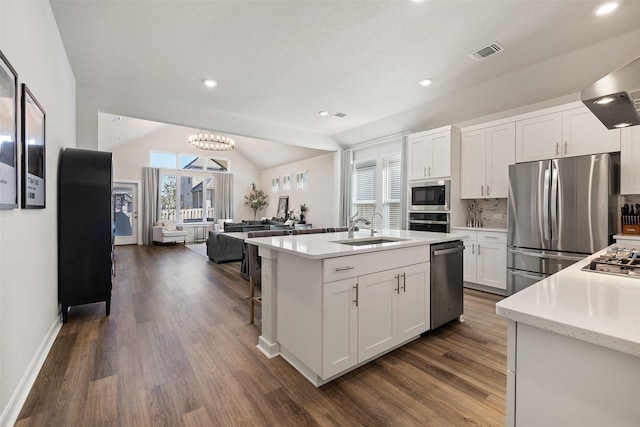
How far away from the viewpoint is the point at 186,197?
10133 millimetres

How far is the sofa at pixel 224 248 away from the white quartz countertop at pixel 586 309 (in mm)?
5597

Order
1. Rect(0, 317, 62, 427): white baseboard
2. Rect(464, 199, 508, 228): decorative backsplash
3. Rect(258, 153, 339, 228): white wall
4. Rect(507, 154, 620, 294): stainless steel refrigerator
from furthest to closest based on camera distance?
Rect(258, 153, 339, 228): white wall, Rect(464, 199, 508, 228): decorative backsplash, Rect(507, 154, 620, 294): stainless steel refrigerator, Rect(0, 317, 62, 427): white baseboard

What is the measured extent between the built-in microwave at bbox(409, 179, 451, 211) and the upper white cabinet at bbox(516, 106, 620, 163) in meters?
1.02

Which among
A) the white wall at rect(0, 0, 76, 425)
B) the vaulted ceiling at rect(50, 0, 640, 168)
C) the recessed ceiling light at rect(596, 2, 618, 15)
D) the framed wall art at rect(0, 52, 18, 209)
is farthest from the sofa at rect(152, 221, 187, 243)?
the recessed ceiling light at rect(596, 2, 618, 15)

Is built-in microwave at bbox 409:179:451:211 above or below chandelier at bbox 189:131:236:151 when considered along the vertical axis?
below

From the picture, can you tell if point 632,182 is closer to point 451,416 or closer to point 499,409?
point 499,409

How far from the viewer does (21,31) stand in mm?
1748

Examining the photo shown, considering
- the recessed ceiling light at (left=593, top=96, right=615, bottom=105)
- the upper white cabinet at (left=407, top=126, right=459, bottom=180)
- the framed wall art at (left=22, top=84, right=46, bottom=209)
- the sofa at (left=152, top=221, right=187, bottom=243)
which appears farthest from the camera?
the sofa at (left=152, top=221, right=187, bottom=243)

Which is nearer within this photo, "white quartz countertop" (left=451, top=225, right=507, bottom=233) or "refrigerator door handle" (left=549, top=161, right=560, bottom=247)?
"refrigerator door handle" (left=549, top=161, right=560, bottom=247)

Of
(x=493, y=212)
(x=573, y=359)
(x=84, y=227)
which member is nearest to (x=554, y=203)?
(x=493, y=212)

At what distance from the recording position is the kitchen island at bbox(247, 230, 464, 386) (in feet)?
6.07

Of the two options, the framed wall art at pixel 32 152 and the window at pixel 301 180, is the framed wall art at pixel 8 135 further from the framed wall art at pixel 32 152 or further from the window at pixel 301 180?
the window at pixel 301 180

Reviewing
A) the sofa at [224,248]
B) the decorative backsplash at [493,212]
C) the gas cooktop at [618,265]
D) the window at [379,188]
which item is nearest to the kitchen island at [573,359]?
the gas cooktop at [618,265]

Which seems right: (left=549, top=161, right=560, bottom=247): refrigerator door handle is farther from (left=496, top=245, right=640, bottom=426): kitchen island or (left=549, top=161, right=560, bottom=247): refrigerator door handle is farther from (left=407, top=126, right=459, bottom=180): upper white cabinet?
(left=496, top=245, right=640, bottom=426): kitchen island
